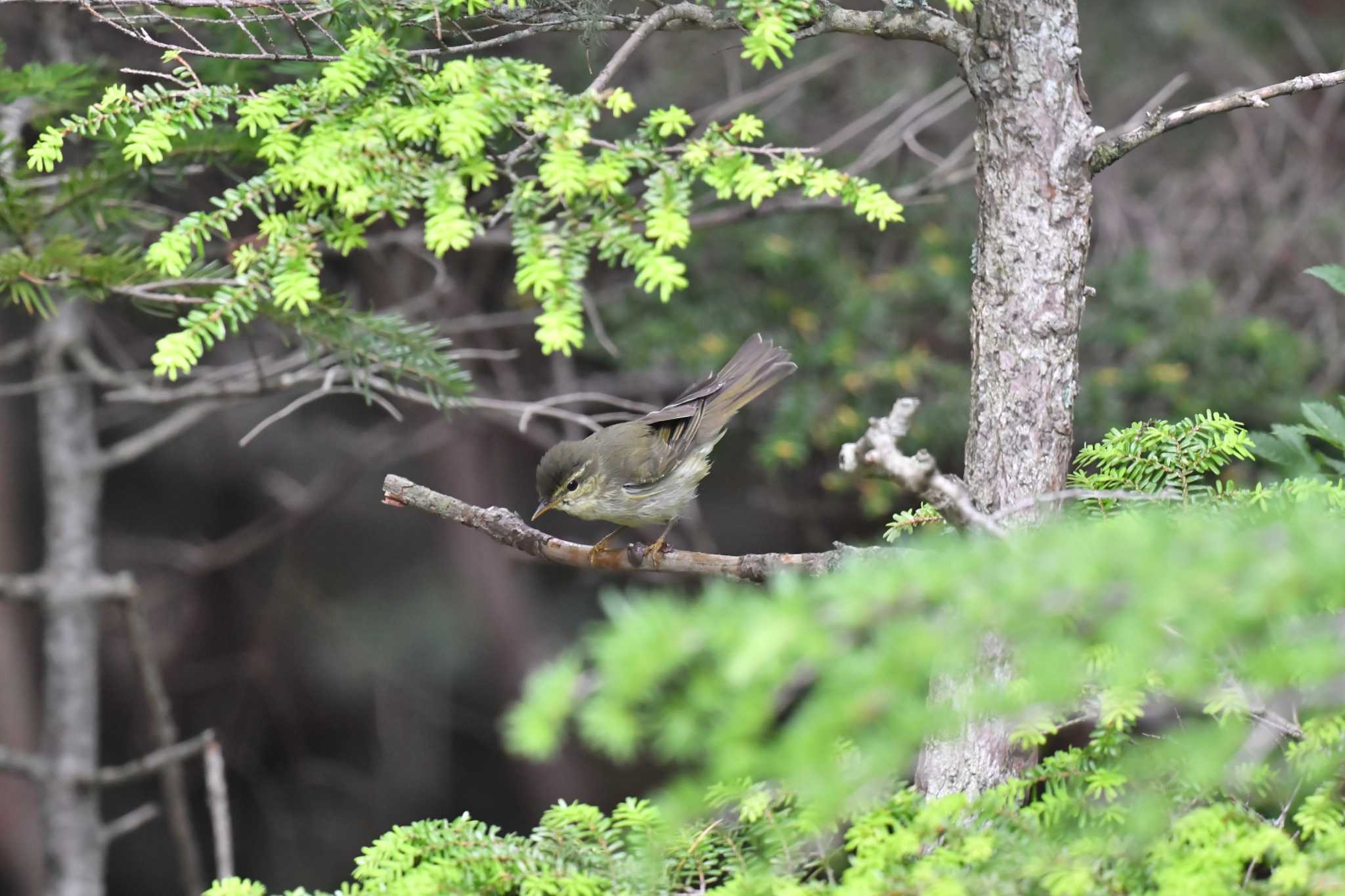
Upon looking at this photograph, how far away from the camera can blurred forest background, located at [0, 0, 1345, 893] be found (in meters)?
4.74

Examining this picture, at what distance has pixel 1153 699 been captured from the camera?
2102 mm

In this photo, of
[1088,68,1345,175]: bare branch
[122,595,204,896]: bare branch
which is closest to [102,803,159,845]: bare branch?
[122,595,204,896]: bare branch

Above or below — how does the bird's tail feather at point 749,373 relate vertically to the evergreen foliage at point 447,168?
below

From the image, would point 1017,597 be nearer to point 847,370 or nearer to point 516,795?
point 847,370

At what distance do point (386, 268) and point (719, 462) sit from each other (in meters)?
1.95

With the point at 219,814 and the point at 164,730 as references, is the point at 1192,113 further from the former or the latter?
the point at 164,730

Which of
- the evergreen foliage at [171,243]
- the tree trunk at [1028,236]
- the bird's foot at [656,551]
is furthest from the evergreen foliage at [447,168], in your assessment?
the bird's foot at [656,551]

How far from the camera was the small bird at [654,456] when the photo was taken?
3.71 meters

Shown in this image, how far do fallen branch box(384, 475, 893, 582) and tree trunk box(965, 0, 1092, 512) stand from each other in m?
0.34

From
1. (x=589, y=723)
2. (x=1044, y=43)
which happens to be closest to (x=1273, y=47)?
(x=1044, y=43)

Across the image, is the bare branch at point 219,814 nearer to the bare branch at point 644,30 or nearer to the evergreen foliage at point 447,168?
the evergreen foliage at point 447,168

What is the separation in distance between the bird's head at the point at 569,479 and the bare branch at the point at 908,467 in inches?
78.6

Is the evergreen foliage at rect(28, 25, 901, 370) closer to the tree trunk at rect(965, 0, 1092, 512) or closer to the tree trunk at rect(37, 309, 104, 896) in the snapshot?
the tree trunk at rect(965, 0, 1092, 512)

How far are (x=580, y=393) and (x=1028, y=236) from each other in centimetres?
281
